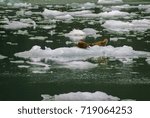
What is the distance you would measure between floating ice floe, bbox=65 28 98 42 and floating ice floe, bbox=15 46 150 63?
38 cm

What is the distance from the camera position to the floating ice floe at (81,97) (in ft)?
8.22

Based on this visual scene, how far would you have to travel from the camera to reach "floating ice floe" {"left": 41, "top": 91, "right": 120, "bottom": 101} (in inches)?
98.7

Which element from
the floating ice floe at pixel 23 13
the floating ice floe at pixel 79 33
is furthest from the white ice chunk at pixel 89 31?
the floating ice floe at pixel 23 13

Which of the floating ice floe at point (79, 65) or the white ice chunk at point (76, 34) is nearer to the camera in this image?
the floating ice floe at point (79, 65)

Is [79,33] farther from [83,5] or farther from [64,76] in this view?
[83,5]

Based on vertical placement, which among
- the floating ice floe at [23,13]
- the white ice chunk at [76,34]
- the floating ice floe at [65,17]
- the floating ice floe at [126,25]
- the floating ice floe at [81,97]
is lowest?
the floating ice floe at [81,97]

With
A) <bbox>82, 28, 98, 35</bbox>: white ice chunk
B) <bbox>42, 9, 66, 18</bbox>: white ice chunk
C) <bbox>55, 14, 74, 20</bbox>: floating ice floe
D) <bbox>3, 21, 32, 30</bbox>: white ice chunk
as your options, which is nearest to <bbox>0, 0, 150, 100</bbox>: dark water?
<bbox>82, 28, 98, 35</bbox>: white ice chunk

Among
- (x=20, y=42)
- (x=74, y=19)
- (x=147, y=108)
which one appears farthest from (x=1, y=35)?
(x=147, y=108)

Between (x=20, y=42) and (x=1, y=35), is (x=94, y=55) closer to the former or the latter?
(x=20, y=42)

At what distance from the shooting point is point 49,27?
3895mm

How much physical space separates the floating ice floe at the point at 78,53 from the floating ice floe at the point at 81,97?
1.55 feet

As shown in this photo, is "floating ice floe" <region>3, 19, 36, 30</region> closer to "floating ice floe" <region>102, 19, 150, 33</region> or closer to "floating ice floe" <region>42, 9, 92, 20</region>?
"floating ice floe" <region>42, 9, 92, 20</region>

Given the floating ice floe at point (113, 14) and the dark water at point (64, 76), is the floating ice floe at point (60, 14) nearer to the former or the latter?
the floating ice floe at point (113, 14)

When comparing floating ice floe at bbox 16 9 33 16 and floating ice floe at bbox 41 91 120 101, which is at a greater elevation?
floating ice floe at bbox 16 9 33 16
